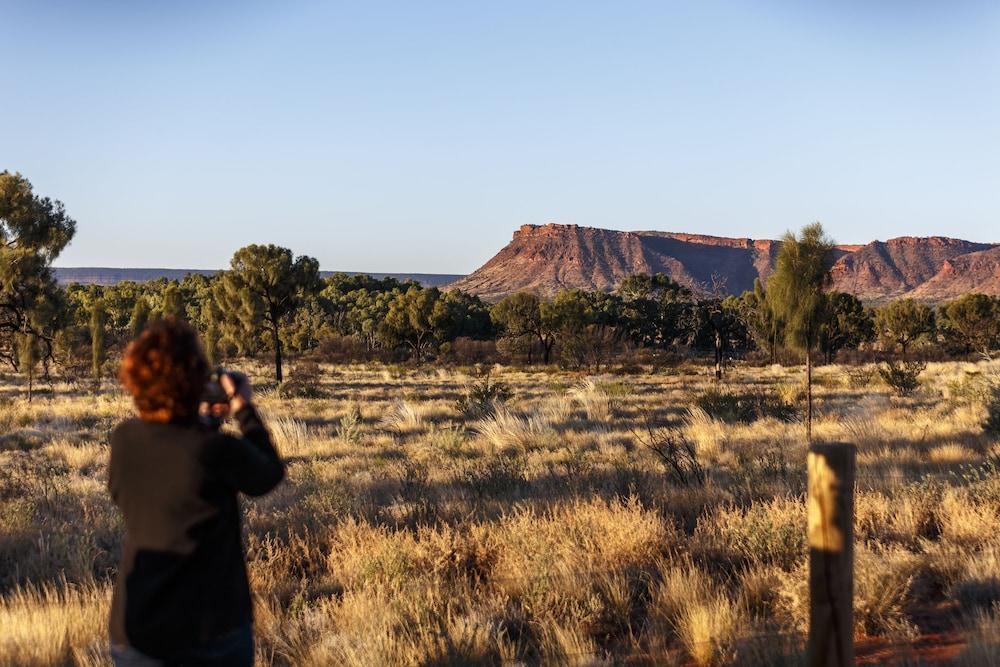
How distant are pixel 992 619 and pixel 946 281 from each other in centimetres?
19844

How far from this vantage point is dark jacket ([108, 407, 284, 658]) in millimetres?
2447

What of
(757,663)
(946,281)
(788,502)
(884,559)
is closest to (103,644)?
(757,663)

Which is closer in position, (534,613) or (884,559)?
(534,613)

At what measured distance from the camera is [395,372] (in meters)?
41.3

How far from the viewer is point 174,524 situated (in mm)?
2461

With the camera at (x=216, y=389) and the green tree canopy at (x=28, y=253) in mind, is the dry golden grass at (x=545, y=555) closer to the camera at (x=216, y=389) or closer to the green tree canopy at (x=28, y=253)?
the camera at (x=216, y=389)

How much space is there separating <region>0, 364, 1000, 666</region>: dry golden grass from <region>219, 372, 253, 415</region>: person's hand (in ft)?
6.33

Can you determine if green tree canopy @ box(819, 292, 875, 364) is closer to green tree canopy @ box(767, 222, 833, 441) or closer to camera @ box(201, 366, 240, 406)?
green tree canopy @ box(767, 222, 833, 441)

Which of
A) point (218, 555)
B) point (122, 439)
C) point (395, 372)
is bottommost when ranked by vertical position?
point (395, 372)

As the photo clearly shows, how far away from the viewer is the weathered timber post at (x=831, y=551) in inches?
119

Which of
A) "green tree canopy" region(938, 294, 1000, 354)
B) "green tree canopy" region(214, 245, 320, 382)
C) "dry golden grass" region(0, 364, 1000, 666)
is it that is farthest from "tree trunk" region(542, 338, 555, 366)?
"dry golden grass" region(0, 364, 1000, 666)

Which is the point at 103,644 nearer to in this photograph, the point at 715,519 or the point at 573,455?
the point at 715,519

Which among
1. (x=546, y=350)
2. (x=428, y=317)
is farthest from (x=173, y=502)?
(x=428, y=317)

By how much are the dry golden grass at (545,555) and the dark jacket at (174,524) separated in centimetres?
173
